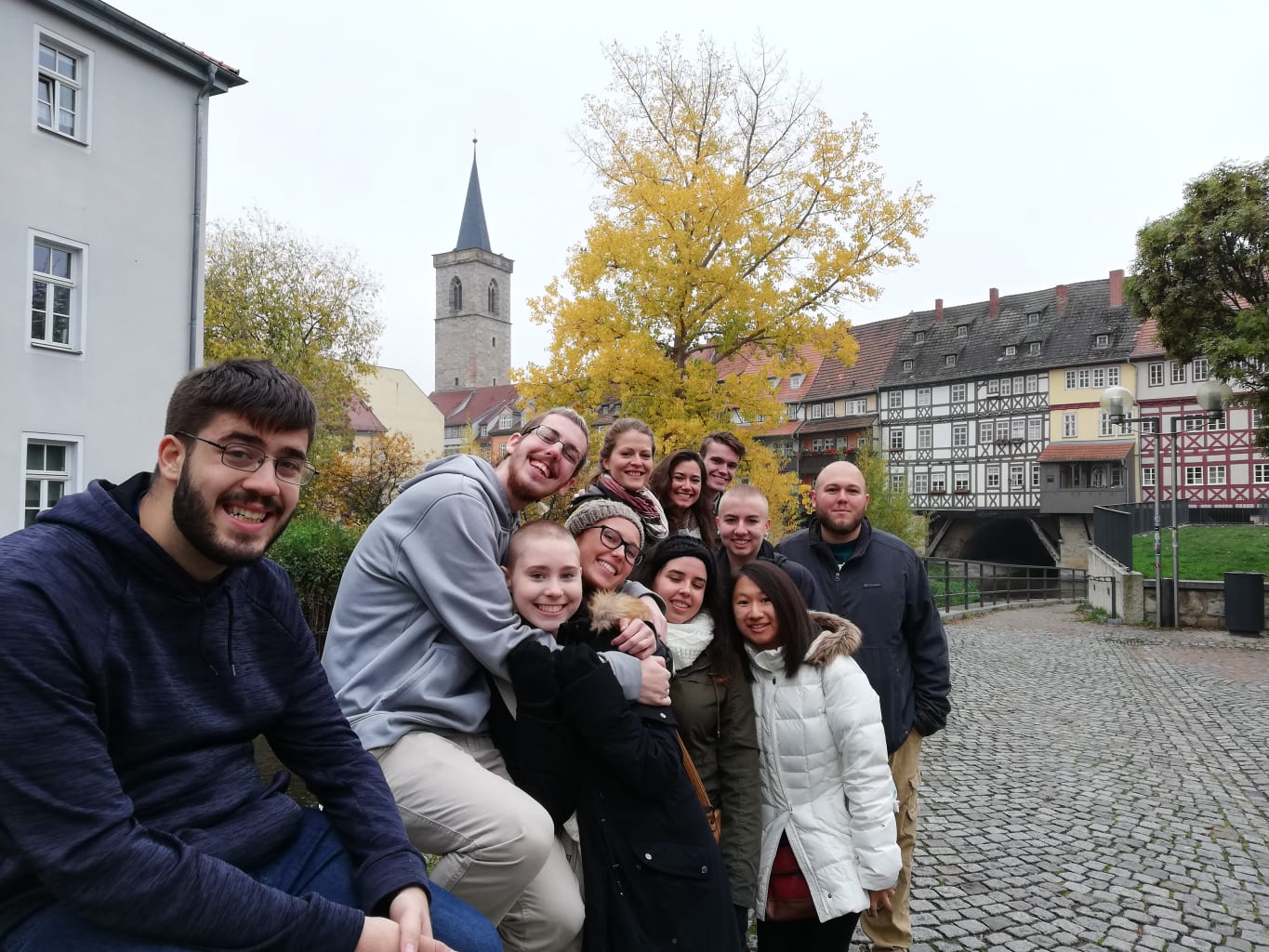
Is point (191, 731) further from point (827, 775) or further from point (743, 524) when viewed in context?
point (743, 524)

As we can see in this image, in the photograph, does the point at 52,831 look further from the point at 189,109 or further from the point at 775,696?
the point at 189,109

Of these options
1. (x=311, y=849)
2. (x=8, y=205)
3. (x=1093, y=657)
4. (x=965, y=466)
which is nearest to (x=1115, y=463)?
(x=965, y=466)

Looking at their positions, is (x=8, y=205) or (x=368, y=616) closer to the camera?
(x=368, y=616)

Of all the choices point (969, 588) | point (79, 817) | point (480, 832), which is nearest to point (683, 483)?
point (480, 832)

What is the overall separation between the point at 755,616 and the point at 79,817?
2.11 m

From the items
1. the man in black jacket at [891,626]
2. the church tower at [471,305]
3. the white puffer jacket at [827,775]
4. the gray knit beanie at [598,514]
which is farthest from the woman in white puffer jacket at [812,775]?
the church tower at [471,305]

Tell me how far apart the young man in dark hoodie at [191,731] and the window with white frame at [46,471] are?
44.3 feet

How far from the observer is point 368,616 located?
7.97 ft

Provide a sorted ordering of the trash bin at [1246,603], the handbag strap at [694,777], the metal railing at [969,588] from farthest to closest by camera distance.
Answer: the metal railing at [969,588], the trash bin at [1246,603], the handbag strap at [694,777]

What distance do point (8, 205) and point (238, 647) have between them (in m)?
14.5

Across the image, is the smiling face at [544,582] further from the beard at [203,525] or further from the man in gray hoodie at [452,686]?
the beard at [203,525]

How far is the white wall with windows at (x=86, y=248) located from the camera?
1288cm

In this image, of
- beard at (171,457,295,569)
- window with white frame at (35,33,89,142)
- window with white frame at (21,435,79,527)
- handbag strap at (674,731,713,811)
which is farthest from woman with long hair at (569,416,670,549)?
window with white frame at (35,33,89,142)

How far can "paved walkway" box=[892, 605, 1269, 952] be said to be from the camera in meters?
4.12
